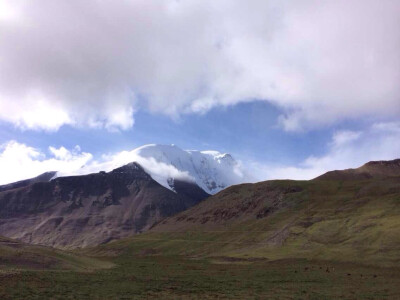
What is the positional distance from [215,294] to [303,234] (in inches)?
3620

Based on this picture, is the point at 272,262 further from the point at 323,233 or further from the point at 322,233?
the point at 322,233

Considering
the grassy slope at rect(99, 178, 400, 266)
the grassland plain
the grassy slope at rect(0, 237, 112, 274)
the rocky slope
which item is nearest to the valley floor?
the grassland plain

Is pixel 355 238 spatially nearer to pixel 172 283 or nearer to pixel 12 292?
pixel 172 283

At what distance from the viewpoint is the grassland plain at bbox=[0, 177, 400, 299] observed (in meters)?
50.8

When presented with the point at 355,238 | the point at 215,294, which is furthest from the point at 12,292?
the point at 355,238

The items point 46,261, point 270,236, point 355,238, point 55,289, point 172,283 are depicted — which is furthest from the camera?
point 270,236

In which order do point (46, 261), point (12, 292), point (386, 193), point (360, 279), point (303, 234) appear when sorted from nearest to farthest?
point (12, 292), point (360, 279), point (46, 261), point (303, 234), point (386, 193)

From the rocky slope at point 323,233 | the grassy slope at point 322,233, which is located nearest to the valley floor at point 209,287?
the grassy slope at point 322,233

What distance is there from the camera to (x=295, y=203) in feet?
648

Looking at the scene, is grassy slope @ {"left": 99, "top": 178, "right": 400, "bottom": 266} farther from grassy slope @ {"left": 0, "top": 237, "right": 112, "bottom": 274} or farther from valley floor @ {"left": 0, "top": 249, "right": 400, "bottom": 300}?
grassy slope @ {"left": 0, "top": 237, "right": 112, "bottom": 274}

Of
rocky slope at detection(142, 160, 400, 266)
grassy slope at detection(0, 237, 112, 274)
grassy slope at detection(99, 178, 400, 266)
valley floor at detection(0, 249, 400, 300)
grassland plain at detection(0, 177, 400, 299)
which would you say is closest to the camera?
valley floor at detection(0, 249, 400, 300)

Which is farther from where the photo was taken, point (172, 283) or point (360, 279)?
point (360, 279)

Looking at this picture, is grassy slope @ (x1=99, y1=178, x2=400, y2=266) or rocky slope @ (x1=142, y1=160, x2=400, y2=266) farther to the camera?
rocky slope @ (x1=142, y1=160, x2=400, y2=266)

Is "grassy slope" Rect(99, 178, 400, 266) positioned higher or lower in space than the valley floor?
higher
